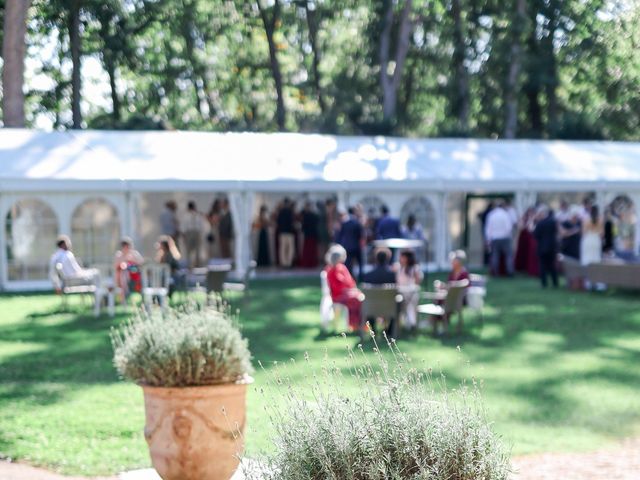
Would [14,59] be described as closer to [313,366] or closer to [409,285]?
[409,285]

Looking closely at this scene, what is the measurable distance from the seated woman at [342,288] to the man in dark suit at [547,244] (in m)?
6.72

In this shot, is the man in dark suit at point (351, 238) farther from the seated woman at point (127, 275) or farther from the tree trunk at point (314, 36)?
the tree trunk at point (314, 36)

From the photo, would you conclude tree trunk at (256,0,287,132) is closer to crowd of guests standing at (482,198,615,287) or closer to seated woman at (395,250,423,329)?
crowd of guests standing at (482,198,615,287)

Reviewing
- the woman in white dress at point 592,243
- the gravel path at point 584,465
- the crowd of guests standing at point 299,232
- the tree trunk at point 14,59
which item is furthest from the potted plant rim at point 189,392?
the tree trunk at point 14,59

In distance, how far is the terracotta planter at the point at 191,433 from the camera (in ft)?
18.8

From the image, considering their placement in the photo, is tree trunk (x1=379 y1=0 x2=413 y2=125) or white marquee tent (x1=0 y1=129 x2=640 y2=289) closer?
white marquee tent (x1=0 y1=129 x2=640 y2=289)

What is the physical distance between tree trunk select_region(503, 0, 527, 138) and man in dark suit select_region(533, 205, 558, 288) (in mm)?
17024

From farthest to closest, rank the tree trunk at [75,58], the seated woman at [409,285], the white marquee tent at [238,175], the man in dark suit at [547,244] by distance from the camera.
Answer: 1. the tree trunk at [75,58]
2. the white marquee tent at [238,175]
3. the man in dark suit at [547,244]
4. the seated woman at [409,285]

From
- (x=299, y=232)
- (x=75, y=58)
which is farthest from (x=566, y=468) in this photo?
(x=75, y=58)

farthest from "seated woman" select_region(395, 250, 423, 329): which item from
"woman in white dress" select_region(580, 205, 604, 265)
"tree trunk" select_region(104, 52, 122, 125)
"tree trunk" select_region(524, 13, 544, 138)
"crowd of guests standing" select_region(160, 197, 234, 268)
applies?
"tree trunk" select_region(524, 13, 544, 138)

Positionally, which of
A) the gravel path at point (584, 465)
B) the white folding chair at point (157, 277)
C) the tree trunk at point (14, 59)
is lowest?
the gravel path at point (584, 465)

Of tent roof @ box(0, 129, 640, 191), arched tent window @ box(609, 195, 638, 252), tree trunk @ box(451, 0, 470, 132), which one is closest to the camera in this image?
tent roof @ box(0, 129, 640, 191)

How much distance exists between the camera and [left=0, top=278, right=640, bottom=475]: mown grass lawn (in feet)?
23.9

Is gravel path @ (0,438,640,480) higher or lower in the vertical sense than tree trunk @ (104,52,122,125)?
lower
